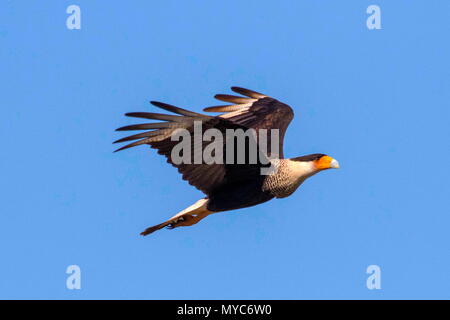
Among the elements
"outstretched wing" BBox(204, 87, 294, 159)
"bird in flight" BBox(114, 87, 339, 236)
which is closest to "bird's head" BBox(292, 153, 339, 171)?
"bird in flight" BBox(114, 87, 339, 236)

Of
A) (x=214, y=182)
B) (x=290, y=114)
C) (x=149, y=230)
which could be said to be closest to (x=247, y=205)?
(x=214, y=182)

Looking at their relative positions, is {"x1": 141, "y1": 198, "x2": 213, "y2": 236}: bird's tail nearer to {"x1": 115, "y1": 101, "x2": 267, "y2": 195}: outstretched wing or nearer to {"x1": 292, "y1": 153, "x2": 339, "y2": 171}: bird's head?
{"x1": 115, "y1": 101, "x2": 267, "y2": 195}: outstretched wing

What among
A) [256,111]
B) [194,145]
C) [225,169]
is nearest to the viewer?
[194,145]

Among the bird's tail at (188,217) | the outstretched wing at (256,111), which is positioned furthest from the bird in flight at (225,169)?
the outstretched wing at (256,111)

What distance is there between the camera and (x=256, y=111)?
13.8m

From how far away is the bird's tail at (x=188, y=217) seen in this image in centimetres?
1223

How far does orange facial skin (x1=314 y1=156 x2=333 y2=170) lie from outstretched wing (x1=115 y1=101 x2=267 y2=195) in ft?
2.17

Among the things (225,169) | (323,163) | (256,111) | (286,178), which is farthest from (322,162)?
(256,111)

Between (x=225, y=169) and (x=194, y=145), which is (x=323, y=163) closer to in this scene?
(x=225, y=169)

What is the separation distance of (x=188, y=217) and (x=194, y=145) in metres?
1.16

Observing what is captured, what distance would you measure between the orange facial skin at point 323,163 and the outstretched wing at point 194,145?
26.1 inches

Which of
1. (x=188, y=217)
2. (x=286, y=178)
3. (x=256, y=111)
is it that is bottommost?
(x=188, y=217)

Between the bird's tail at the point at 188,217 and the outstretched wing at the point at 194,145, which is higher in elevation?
the outstretched wing at the point at 194,145

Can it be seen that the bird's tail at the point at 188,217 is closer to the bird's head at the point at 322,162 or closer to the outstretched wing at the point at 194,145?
the outstretched wing at the point at 194,145
